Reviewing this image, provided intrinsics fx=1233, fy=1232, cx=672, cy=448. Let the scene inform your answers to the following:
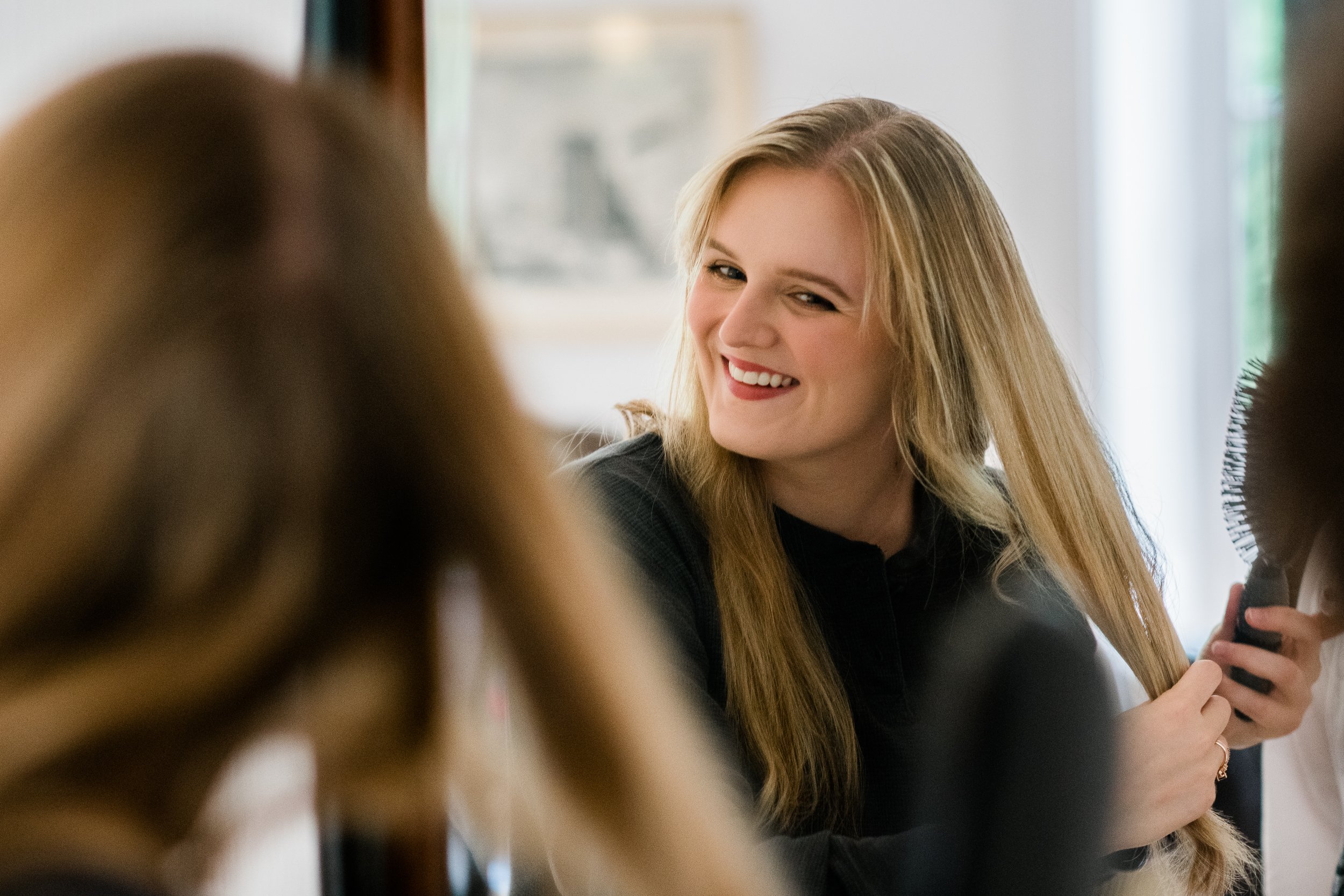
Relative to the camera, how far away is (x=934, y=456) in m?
0.93

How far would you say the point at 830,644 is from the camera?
3.01ft

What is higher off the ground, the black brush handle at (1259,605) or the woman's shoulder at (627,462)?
the woman's shoulder at (627,462)

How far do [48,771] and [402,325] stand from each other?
6.4 inches

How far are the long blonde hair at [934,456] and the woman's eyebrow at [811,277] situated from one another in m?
0.03

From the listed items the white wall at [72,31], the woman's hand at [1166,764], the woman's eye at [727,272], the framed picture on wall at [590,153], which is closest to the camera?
the white wall at [72,31]

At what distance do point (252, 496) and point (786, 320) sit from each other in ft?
1.89

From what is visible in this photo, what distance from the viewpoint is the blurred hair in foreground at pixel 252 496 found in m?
0.35

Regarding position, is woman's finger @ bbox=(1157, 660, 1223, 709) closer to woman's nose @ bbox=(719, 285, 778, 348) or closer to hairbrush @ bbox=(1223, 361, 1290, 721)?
hairbrush @ bbox=(1223, 361, 1290, 721)

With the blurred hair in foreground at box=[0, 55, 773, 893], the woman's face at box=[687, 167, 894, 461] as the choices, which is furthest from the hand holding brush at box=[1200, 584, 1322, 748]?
the blurred hair in foreground at box=[0, 55, 773, 893]

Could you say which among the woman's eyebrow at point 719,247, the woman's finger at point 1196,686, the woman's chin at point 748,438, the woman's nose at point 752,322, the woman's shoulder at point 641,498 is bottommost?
the woman's finger at point 1196,686

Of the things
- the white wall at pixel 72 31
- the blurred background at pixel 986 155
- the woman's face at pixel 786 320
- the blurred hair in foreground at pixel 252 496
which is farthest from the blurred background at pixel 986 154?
the blurred hair in foreground at pixel 252 496

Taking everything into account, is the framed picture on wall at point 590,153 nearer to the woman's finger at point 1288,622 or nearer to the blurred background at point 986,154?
the blurred background at point 986,154

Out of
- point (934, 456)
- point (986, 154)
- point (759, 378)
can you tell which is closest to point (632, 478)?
point (759, 378)

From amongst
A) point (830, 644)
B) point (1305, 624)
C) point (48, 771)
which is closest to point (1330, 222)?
point (1305, 624)
